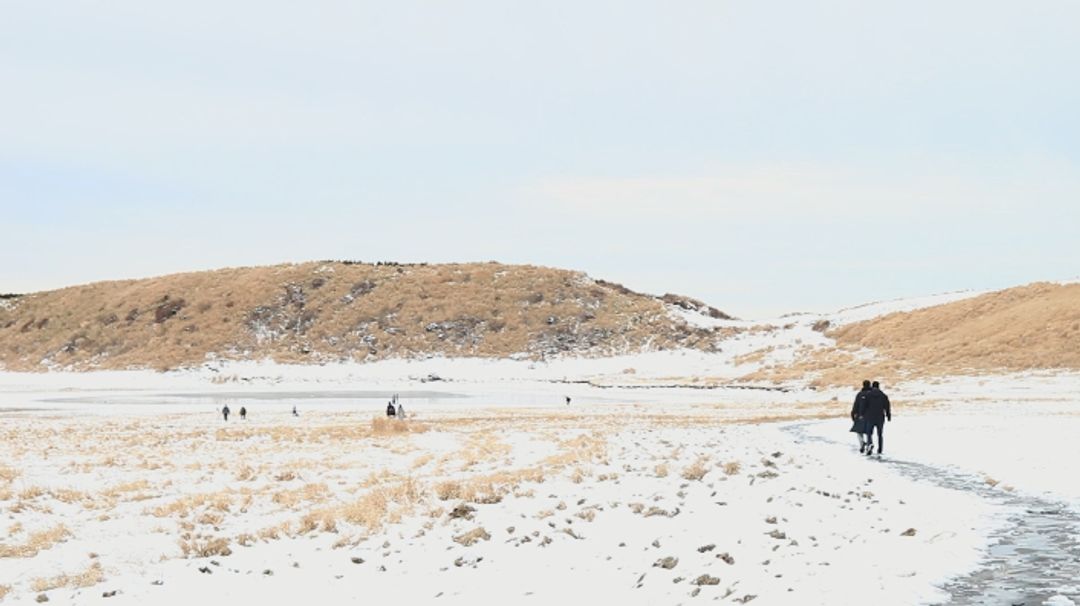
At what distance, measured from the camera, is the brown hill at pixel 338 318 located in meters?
98.8

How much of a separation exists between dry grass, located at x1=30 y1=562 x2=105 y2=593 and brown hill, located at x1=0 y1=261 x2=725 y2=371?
268 ft

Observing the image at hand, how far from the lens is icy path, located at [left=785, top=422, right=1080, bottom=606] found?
9.73 meters

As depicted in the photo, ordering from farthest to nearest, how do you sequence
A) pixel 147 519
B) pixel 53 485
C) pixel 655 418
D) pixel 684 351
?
pixel 684 351 < pixel 655 418 < pixel 53 485 < pixel 147 519

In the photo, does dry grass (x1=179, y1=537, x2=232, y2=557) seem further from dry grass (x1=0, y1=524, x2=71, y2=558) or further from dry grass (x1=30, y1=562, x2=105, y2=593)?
dry grass (x1=0, y1=524, x2=71, y2=558)

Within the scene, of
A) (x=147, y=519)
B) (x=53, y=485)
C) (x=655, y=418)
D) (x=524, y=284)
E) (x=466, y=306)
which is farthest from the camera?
(x=524, y=284)

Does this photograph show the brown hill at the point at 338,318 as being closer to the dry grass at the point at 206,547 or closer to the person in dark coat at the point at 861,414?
the person in dark coat at the point at 861,414

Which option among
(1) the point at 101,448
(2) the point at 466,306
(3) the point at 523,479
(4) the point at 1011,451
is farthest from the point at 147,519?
(2) the point at 466,306

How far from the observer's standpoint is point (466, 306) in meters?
109

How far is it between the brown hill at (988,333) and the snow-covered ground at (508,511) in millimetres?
31833

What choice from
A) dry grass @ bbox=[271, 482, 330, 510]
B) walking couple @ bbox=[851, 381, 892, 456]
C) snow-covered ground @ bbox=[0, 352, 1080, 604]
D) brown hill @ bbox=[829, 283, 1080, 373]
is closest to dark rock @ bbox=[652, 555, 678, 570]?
snow-covered ground @ bbox=[0, 352, 1080, 604]

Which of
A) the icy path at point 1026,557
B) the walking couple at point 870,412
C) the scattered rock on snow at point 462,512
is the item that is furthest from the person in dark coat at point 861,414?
the scattered rock on snow at point 462,512

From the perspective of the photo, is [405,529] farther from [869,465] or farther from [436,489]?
[869,465]

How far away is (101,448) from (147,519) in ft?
46.6

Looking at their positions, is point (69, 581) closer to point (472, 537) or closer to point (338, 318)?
point (472, 537)
